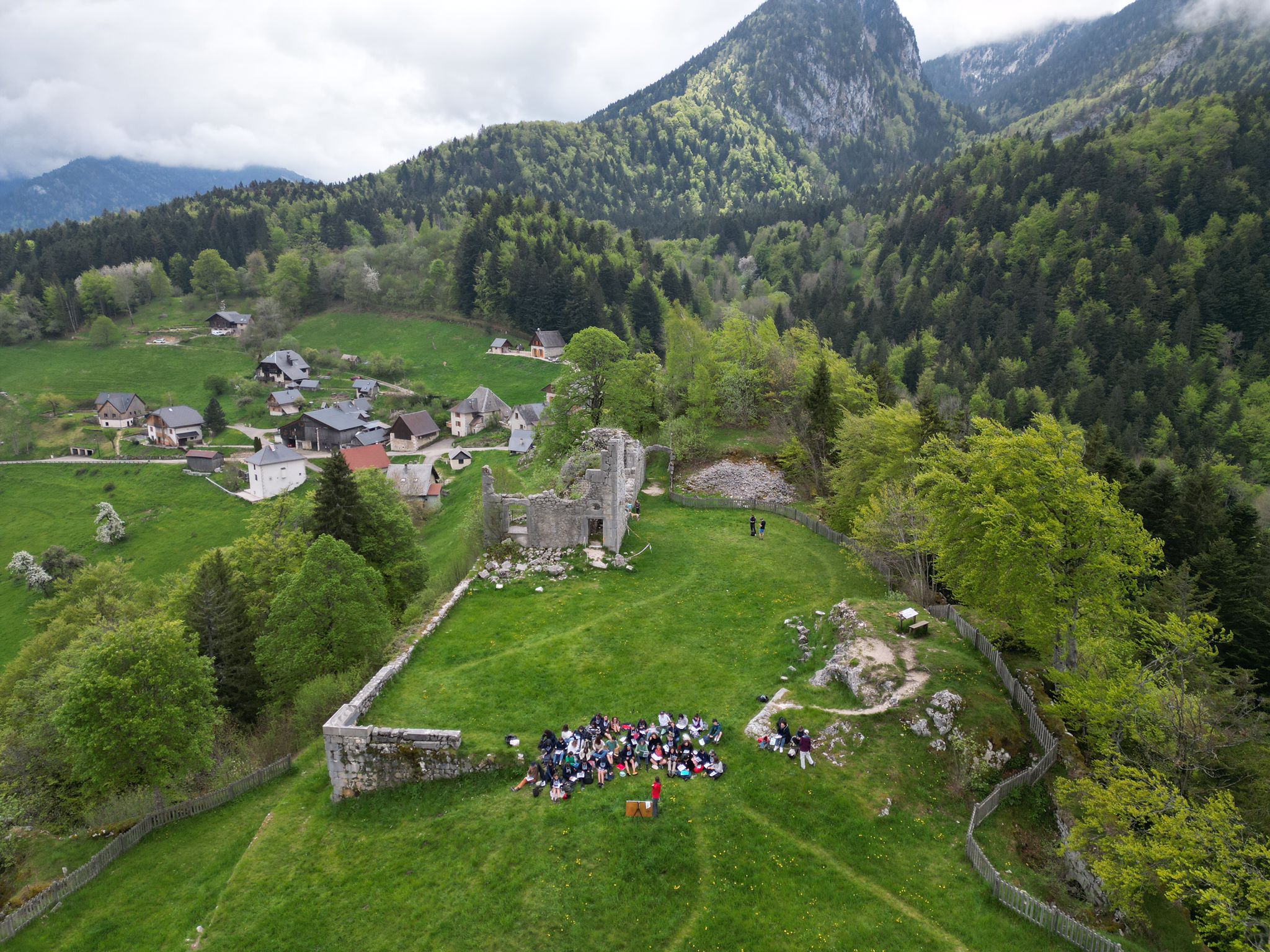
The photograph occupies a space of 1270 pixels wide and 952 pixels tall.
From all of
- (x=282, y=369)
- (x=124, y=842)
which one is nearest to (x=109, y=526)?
(x=282, y=369)

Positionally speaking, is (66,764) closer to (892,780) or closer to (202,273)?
(892,780)

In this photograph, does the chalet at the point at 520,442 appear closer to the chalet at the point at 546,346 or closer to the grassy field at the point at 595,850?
the chalet at the point at 546,346

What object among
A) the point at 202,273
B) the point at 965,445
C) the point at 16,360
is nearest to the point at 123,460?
the point at 16,360

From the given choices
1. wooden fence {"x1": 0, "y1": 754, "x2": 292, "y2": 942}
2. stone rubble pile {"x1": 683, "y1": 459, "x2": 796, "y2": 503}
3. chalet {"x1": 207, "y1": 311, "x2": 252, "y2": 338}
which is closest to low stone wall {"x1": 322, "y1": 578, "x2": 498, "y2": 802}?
wooden fence {"x1": 0, "y1": 754, "x2": 292, "y2": 942}

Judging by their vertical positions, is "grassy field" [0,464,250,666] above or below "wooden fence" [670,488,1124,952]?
below

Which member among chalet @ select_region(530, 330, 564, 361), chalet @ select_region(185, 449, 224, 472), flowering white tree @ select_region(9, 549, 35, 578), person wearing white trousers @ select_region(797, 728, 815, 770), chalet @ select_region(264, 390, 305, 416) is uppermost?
chalet @ select_region(530, 330, 564, 361)

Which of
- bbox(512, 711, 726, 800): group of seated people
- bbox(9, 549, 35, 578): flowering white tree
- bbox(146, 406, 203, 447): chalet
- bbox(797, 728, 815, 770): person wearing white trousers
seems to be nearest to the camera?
bbox(512, 711, 726, 800): group of seated people

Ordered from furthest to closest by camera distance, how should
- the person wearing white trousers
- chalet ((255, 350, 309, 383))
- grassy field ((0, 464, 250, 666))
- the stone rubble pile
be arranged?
chalet ((255, 350, 309, 383)) → grassy field ((0, 464, 250, 666)) → the stone rubble pile → the person wearing white trousers

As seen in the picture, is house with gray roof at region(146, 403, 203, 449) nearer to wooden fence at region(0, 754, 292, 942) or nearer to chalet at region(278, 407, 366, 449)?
chalet at region(278, 407, 366, 449)
